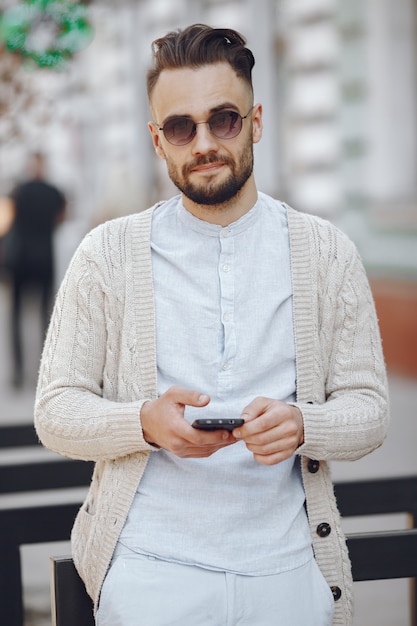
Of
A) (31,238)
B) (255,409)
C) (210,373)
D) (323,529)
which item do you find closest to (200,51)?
(210,373)

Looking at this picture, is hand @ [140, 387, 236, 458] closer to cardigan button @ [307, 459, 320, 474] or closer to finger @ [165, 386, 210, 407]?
finger @ [165, 386, 210, 407]

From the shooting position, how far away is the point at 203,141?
2602mm

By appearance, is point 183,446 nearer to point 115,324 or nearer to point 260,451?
point 260,451

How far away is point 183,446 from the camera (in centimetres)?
237

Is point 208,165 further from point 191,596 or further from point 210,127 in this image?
point 191,596

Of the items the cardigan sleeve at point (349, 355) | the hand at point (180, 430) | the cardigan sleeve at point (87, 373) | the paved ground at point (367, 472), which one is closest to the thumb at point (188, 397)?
the hand at point (180, 430)

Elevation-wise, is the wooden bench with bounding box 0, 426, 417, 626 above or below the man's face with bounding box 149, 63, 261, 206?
below

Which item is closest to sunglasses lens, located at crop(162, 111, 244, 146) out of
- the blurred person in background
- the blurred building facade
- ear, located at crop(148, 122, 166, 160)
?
ear, located at crop(148, 122, 166, 160)

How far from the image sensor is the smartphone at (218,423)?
91.2 inches

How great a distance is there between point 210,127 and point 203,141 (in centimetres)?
4

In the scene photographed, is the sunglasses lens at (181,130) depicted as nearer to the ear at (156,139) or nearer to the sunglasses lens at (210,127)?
the sunglasses lens at (210,127)

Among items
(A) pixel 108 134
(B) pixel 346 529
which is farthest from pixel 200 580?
(A) pixel 108 134

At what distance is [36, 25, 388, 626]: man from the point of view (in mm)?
2512

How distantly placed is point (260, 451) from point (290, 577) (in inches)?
13.1
